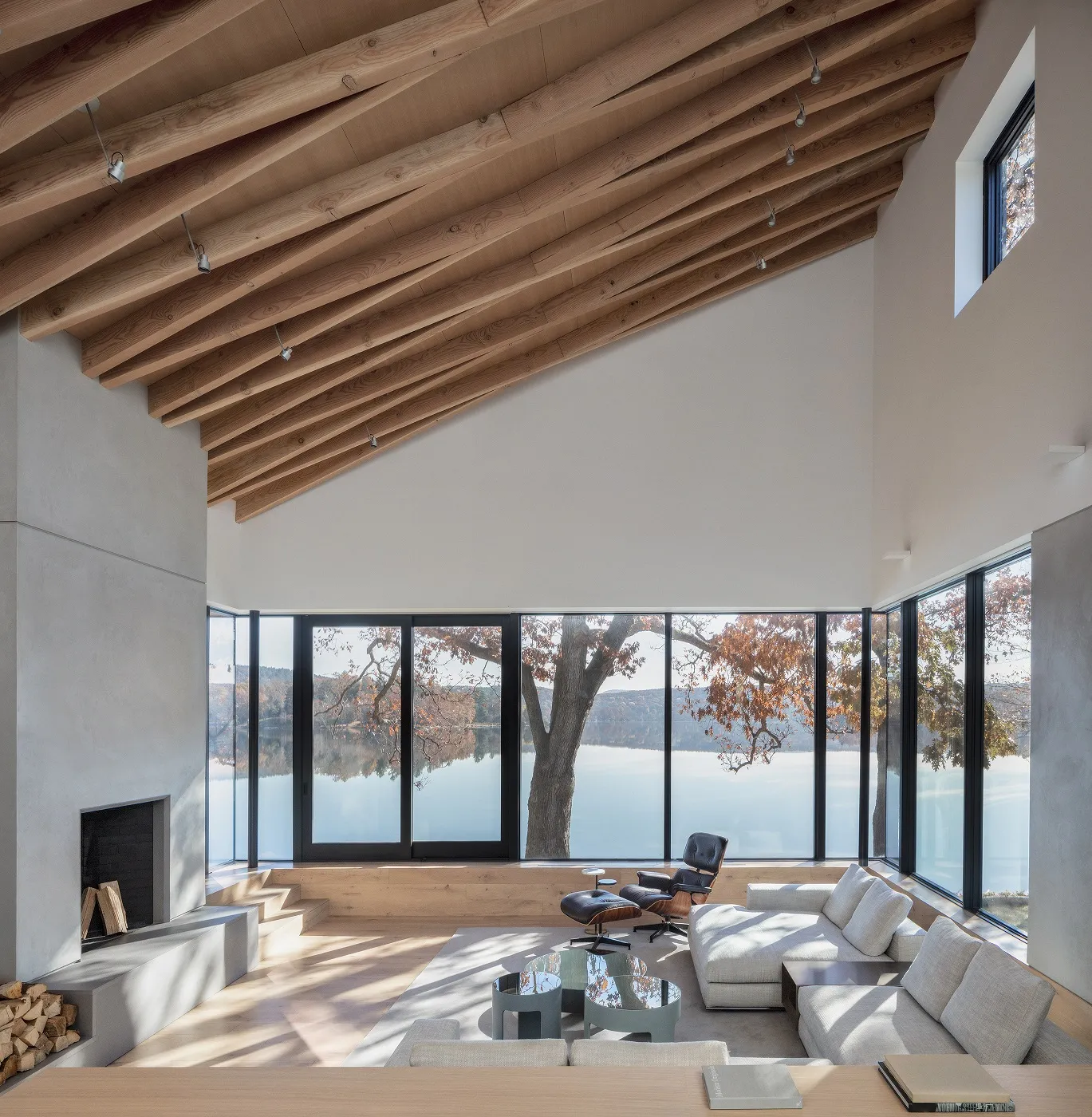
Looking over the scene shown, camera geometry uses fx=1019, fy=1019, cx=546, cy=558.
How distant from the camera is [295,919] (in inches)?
310

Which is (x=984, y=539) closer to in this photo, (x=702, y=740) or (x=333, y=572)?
(x=702, y=740)

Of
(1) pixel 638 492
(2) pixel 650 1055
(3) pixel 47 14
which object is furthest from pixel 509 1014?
(3) pixel 47 14

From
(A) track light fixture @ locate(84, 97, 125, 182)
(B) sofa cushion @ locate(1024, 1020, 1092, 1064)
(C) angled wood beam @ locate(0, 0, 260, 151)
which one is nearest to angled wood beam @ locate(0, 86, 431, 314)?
(A) track light fixture @ locate(84, 97, 125, 182)

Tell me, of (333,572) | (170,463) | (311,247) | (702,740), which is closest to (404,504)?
(333,572)

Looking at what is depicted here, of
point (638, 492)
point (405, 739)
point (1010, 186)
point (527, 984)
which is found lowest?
point (527, 984)

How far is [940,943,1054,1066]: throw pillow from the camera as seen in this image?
404 cm

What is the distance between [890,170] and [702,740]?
4813 millimetres

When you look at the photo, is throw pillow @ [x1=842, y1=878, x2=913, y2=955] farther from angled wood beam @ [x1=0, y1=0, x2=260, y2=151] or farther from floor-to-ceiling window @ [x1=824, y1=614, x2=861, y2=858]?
angled wood beam @ [x1=0, y1=0, x2=260, y2=151]

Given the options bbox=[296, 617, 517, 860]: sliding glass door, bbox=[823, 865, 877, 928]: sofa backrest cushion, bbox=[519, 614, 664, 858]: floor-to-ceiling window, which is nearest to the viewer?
bbox=[823, 865, 877, 928]: sofa backrest cushion

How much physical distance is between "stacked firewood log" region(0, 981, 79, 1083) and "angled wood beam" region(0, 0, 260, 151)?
12.2 feet

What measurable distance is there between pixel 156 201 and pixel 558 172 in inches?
82.6

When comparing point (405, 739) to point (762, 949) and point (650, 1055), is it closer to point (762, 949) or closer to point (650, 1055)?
point (762, 949)

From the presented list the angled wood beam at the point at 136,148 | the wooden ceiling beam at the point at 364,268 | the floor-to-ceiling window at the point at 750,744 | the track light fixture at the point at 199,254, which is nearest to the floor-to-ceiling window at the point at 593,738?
the floor-to-ceiling window at the point at 750,744

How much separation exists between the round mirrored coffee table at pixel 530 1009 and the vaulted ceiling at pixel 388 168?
3.74 m
